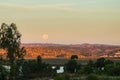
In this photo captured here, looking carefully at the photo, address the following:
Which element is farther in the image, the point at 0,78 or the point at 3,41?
the point at 3,41

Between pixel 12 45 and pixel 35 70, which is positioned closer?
pixel 12 45

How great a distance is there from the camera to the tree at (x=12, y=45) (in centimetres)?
7456

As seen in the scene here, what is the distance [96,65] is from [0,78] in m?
63.6

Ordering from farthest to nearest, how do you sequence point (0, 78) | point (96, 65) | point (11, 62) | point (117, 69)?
point (96, 65) → point (117, 69) → point (11, 62) → point (0, 78)

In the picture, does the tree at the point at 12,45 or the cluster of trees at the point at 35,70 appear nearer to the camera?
the tree at the point at 12,45

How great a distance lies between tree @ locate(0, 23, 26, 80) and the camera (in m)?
74.6

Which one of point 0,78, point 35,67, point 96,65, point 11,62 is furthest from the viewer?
point 96,65

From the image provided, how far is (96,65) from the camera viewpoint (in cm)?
12338

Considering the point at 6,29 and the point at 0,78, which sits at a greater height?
the point at 6,29

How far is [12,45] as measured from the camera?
74875mm

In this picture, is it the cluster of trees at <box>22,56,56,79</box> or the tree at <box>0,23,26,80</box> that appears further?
the cluster of trees at <box>22,56,56,79</box>

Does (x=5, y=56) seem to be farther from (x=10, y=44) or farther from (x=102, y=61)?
(x=102, y=61)


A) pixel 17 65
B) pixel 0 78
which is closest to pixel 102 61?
pixel 17 65

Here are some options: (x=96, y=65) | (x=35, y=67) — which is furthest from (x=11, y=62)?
(x=96, y=65)
